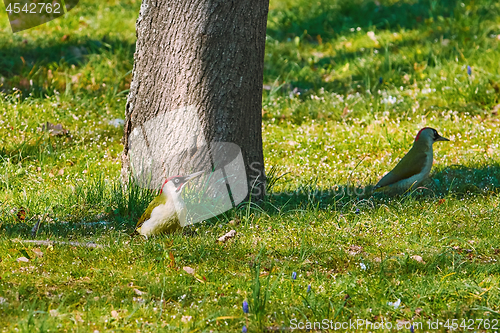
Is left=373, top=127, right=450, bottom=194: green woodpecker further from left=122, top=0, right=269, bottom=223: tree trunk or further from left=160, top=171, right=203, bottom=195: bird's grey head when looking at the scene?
left=160, top=171, right=203, bottom=195: bird's grey head

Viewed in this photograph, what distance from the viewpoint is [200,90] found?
16.4 feet

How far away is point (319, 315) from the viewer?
134 inches

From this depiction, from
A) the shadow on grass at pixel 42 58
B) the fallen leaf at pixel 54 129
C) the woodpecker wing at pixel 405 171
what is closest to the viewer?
the woodpecker wing at pixel 405 171

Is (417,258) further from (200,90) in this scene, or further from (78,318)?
(78,318)

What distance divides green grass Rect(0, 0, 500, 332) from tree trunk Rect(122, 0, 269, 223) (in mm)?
391

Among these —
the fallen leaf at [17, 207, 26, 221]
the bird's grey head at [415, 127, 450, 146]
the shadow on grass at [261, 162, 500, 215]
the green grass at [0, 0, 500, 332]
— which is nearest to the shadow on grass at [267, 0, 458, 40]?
the green grass at [0, 0, 500, 332]

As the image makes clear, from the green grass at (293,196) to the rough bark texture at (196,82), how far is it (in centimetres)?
47

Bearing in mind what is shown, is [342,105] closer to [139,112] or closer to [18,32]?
[139,112]

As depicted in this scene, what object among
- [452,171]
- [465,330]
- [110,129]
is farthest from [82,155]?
[465,330]

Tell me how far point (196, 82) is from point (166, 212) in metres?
1.21

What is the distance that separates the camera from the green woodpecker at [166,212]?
175 inches

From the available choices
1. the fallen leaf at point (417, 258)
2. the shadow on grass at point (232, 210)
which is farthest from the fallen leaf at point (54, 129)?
the fallen leaf at point (417, 258)

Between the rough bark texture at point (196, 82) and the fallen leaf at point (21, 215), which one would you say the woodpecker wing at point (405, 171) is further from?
the fallen leaf at point (21, 215)

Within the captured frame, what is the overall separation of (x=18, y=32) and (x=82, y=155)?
4.71m
